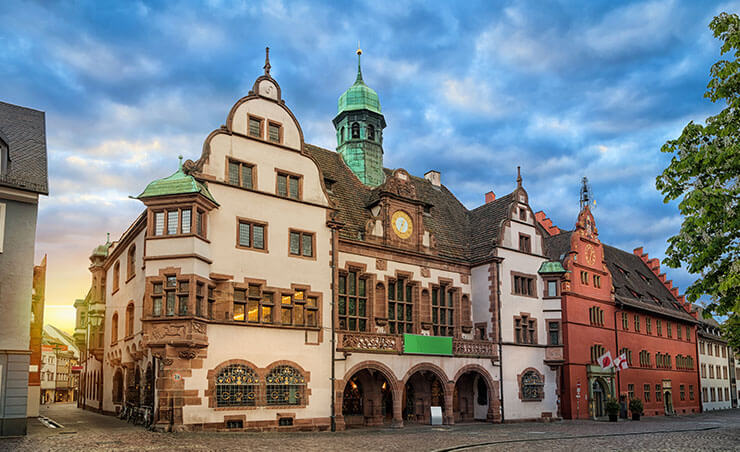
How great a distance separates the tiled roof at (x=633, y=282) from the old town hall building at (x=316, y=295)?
473cm

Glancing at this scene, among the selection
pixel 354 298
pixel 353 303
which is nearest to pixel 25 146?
pixel 354 298

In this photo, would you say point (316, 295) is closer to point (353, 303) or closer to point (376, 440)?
point (353, 303)

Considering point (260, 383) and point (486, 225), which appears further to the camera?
point (486, 225)

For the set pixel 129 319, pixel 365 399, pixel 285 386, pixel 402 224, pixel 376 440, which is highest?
pixel 402 224

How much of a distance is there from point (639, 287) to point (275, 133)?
40803mm

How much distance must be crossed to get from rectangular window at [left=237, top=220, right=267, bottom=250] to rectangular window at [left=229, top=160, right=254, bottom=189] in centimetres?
179

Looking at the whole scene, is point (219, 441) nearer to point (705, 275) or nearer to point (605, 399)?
point (705, 275)

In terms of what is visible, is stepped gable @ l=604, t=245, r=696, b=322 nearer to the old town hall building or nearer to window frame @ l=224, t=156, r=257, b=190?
the old town hall building

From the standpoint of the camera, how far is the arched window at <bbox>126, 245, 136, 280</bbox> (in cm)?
3459

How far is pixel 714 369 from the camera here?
68.9m

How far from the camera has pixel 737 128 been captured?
17.0 metres

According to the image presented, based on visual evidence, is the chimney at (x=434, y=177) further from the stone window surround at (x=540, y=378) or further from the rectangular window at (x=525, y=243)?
the stone window surround at (x=540, y=378)

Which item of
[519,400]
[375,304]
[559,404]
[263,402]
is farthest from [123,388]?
[559,404]

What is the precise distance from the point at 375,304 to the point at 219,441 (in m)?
13.7
